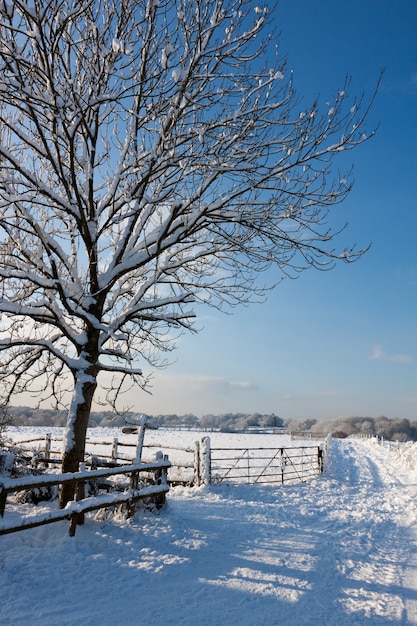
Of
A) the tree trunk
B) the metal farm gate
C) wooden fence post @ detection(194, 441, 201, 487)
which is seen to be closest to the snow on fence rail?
the tree trunk

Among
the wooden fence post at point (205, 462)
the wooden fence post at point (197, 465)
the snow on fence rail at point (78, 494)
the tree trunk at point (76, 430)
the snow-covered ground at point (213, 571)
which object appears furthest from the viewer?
the wooden fence post at point (197, 465)

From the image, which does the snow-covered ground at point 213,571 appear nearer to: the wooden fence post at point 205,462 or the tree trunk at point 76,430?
the tree trunk at point 76,430

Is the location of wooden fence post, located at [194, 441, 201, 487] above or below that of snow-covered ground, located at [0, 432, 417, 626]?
above

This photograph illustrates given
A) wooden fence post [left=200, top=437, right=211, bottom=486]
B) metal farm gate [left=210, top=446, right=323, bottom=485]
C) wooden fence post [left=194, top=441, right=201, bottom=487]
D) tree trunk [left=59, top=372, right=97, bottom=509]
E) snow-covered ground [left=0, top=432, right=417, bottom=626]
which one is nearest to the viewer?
snow-covered ground [left=0, top=432, right=417, bottom=626]

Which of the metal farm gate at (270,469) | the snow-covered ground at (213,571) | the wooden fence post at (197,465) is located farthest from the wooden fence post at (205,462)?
the snow-covered ground at (213,571)

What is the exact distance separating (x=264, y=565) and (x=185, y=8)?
9.28 m

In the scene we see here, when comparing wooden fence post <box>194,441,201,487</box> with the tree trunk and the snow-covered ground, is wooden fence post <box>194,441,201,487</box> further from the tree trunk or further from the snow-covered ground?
the tree trunk

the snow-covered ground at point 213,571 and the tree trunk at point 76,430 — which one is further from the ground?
the tree trunk at point 76,430

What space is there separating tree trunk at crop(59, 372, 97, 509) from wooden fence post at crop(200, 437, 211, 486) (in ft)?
21.9

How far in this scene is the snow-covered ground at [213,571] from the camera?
4.60 meters

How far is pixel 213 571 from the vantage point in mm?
5977

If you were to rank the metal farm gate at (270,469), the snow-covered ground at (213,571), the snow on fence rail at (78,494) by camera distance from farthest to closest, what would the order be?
1. the metal farm gate at (270,469)
2. the snow on fence rail at (78,494)
3. the snow-covered ground at (213,571)

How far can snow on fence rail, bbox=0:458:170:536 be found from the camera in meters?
5.69

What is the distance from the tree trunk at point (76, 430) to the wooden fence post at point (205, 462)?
263 inches
